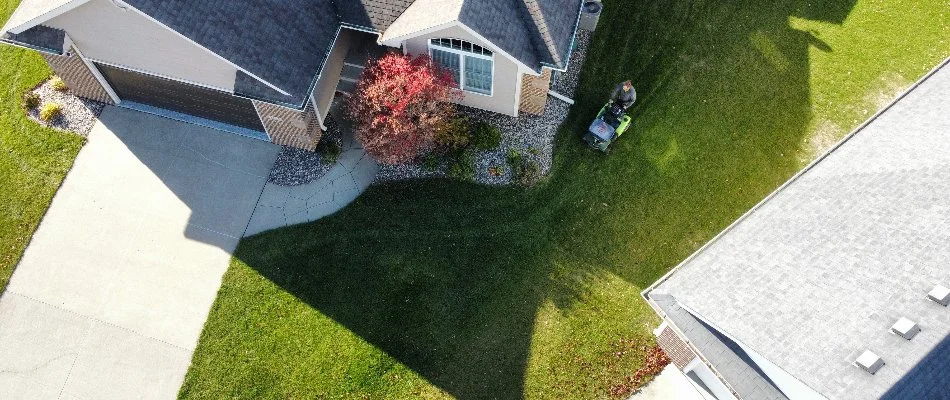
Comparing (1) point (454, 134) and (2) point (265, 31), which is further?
(1) point (454, 134)

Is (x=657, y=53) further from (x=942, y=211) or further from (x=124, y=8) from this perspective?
(x=124, y=8)

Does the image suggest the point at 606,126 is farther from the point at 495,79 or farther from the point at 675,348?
the point at 675,348

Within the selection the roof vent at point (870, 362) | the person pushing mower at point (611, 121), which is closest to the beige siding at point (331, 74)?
the person pushing mower at point (611, 121)

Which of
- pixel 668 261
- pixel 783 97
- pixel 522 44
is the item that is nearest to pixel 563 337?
pixel 668 261

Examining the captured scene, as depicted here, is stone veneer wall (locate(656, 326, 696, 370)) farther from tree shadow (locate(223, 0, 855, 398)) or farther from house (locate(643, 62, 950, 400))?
tree shadow (locate(223, 0, 855, 398))

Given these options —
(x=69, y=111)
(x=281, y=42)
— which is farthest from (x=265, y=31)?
(x=69, y=111)

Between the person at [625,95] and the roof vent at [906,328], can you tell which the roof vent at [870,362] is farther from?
the person at [625,95]
